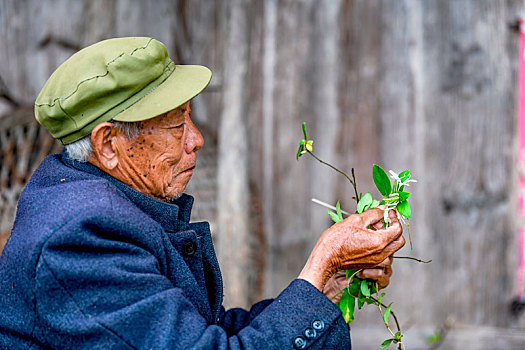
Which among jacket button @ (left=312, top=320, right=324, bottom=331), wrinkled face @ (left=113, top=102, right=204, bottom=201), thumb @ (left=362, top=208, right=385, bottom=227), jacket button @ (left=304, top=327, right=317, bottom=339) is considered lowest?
jacket button @ (left=304, top=327, right=317, bottom=339)

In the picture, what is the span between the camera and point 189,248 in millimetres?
1580

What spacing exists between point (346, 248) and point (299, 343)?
0.96ft

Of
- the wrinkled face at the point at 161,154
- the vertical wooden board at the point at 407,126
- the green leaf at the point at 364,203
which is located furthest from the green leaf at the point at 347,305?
the vertical wooden board at the point at 407,126

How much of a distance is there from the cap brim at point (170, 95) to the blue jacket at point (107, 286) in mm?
195

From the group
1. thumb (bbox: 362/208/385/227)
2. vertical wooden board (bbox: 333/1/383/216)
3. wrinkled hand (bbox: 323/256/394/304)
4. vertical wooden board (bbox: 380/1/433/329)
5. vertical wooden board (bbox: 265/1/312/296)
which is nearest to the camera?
thumb (bbox: 362/208/385/227)

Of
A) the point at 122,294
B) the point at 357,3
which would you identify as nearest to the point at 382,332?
the point at 357,3

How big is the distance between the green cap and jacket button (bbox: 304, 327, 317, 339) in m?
0.64

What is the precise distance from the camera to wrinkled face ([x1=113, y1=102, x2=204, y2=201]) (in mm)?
1465

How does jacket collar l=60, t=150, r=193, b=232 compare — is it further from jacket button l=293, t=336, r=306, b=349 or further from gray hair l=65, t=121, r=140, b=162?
jacket button l=293, t=336, r=306, b=349

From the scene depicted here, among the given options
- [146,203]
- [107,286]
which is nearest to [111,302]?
[107,286]

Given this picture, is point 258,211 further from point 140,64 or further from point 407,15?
point 140,64

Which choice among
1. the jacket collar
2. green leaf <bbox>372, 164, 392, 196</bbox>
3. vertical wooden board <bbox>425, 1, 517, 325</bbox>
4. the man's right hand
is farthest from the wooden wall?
the jacket collar

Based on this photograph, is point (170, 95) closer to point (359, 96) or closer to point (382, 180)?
point (382, 180)

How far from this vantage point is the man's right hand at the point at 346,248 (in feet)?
4.81
